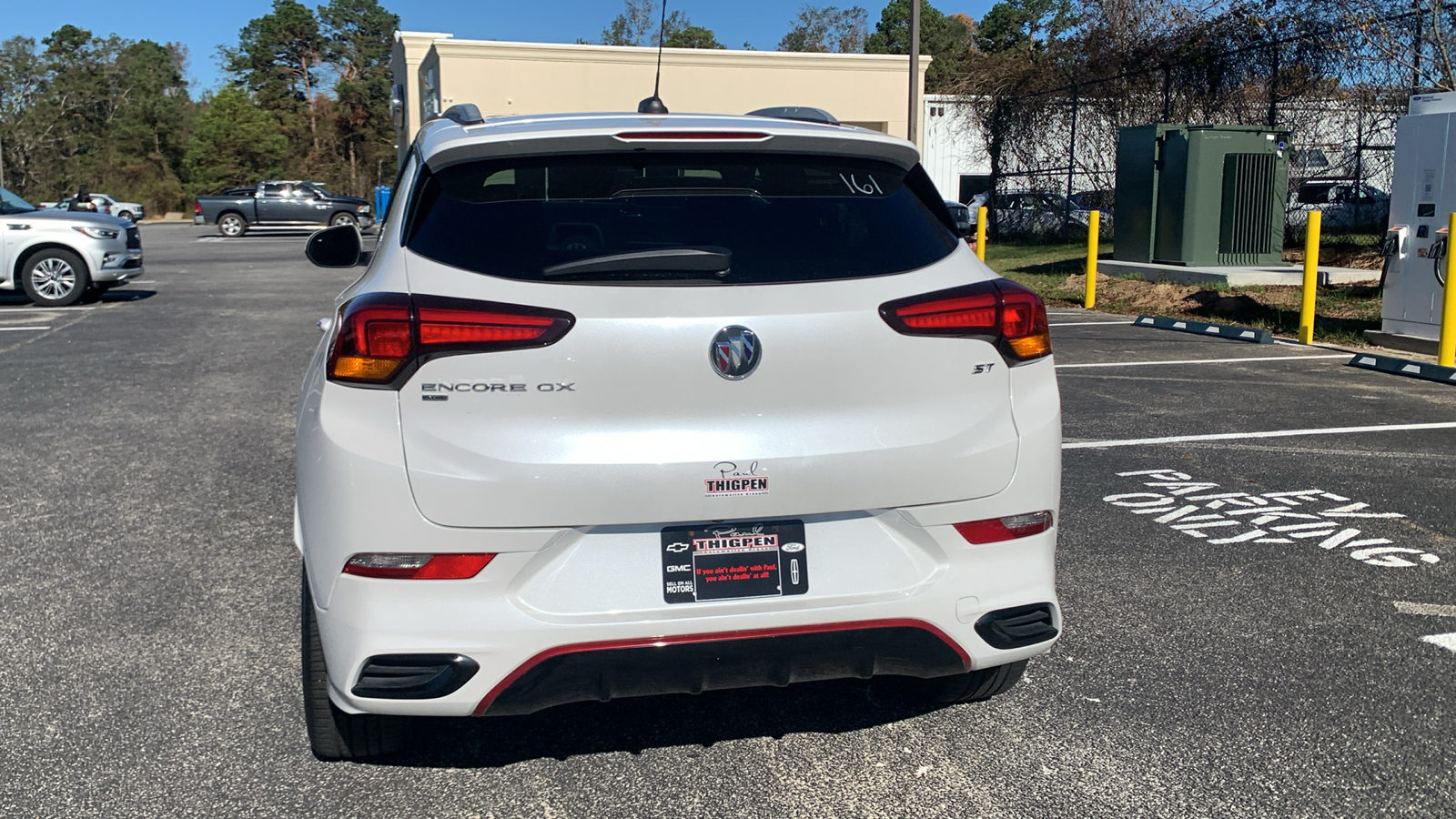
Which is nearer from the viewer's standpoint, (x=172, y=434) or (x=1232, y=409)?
(x=172, y=434)

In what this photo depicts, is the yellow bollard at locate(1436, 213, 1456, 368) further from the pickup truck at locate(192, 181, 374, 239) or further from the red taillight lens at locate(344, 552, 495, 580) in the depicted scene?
the pickup truck at locate(192, 181, 374, 239)

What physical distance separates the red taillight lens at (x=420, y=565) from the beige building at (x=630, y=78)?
117ft

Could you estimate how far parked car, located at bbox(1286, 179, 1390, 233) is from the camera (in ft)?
61.3

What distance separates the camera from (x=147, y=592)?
4.76 metres

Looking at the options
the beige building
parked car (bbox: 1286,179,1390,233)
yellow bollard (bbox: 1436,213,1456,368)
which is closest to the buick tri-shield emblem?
yellow bollard (bbox: 1436,213,1456,368)

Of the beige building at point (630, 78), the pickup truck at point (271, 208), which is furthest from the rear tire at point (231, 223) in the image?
the beige building at point (630, 78)

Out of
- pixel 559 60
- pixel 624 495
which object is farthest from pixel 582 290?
pixel 559 60

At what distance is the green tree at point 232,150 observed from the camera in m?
66.9

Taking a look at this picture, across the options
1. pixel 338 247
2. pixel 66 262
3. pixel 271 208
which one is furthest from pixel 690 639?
pixel 271 208

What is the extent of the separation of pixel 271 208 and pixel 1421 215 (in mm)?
36617

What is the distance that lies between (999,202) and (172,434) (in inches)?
913

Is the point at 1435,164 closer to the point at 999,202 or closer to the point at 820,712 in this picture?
the point at 820,712

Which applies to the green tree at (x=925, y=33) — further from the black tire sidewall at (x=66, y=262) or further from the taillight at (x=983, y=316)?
the taillight at (x=983, y=316)

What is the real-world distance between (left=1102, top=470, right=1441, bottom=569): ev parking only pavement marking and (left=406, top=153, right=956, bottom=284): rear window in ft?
9.75
